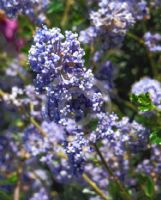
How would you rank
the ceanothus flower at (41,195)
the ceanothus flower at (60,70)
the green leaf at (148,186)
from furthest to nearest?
the ceanothus flower at (41,195), the green leaf at (148,186), the ceanothus flower at (60,70)

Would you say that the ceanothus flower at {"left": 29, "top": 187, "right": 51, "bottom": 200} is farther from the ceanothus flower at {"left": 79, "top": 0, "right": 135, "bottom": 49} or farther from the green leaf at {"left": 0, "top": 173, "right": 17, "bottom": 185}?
the ceanothus flower at {"left": 79, "top": 0, "right": 135, "bottom": 49}

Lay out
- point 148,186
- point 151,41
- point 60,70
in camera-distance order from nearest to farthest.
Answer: point 60,70
point 148,186
point 151,41

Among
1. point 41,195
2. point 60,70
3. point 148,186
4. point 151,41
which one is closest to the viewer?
point 60,70

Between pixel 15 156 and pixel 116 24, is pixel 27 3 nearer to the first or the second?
pixel 116 24

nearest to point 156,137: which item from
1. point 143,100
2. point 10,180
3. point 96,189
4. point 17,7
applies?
point 143,100

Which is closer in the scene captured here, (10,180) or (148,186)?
(148,186)

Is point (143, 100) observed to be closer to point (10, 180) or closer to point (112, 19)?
point (112, 19)

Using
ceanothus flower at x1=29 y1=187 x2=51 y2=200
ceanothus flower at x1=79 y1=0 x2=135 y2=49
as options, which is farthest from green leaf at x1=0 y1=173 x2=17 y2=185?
ceanothus flower at x1=79 y1=0 x2=135 y2=49

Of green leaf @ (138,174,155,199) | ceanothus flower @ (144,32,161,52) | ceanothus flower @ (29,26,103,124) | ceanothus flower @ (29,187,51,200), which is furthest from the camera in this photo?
ceanothus flower @ (29,187,51,200)

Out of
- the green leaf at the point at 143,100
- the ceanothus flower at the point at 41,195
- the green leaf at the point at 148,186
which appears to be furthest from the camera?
the ceanothus flower at the point at 41,195

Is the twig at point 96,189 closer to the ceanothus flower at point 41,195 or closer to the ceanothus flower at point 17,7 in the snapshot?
the ceanothus flower at point 41,195

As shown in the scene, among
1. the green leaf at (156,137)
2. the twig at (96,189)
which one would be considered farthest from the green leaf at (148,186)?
the green leaf at (156,137)
